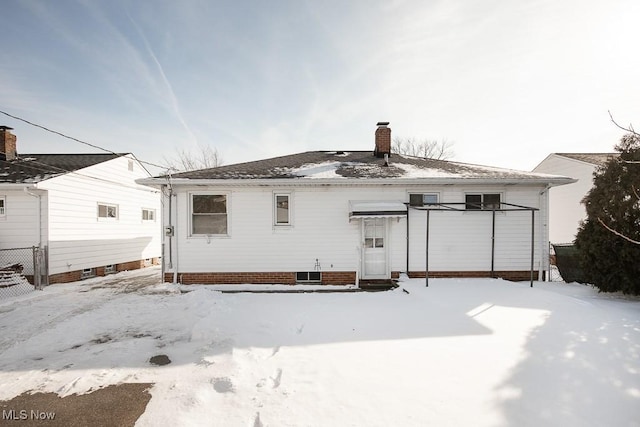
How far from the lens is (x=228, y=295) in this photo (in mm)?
8055

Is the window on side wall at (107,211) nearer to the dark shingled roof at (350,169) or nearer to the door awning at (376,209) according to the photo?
the dark shingled roof at (350,169)

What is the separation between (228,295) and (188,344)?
3.09m

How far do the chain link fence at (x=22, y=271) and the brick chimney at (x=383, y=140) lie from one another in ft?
40.9

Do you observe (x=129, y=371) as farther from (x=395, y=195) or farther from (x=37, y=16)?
(x=37, y=16)

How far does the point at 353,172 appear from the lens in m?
9.66

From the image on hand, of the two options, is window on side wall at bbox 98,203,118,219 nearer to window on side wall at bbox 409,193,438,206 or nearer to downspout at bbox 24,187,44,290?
downspout at bbox 24,187,44,290

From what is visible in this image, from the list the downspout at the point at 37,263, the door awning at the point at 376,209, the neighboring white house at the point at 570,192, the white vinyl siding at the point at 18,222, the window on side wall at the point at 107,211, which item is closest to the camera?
the door awning at the point at 376,209

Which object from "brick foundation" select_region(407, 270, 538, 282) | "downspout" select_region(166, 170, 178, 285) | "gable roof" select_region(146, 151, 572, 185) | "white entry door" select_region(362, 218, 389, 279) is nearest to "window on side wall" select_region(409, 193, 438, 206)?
"gable roof" select_region(146, 151, 572, 185)

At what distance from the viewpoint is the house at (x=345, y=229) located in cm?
918

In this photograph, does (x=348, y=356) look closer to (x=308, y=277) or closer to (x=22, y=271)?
(x=308, y=277)

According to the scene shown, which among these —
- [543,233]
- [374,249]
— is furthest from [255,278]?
[543,233]

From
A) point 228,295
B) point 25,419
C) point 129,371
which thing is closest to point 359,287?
point 228,295

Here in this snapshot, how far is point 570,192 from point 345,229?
595 inches

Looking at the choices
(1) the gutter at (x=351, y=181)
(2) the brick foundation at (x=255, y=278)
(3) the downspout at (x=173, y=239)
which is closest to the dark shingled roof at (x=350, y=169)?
(1) the gutter at (x=351, y=181)
